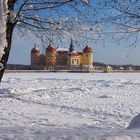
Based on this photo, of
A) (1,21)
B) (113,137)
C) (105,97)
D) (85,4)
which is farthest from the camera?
(105,97)

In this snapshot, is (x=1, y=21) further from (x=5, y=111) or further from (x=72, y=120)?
(x=5, y=111)

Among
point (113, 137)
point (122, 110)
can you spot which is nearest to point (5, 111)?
point (122, 110)

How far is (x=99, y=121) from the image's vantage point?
1307cm

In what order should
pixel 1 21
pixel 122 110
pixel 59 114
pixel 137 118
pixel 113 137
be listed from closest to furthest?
pixel 113 137 → pixel 1 21 → pixel 137 118 → pixel 59 114 → pixel 122 110

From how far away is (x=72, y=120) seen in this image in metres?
13.2

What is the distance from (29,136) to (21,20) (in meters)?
2.40

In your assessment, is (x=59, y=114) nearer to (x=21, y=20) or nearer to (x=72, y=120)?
(x=72, y=120)

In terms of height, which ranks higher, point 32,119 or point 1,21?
point 1,21

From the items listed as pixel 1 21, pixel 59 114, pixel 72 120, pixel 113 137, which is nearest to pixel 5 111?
pixel 59 114

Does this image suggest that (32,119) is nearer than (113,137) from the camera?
No

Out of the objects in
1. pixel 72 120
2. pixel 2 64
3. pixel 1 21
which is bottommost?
pixel 72 120

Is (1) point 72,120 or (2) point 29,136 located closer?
(2) point 29,136

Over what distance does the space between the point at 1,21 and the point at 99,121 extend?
277 inches

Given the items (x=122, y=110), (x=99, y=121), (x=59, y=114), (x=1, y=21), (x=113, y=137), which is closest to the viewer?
(x=113, y=137)
